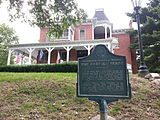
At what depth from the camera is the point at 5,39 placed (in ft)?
119

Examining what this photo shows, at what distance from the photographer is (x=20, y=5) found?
8383mm

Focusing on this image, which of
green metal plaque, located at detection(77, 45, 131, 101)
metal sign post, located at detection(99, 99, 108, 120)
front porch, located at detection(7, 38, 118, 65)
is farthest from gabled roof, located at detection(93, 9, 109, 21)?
metal sign post, located at detection(99, 99, 108, 120)

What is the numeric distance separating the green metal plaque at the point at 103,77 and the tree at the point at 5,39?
36.3 metres

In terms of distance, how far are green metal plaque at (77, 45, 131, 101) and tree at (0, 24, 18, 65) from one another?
3628cm

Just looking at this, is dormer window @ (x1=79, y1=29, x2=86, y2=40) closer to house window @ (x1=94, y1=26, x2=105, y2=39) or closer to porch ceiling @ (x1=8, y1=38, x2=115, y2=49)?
house window @ (x1=94, y1=26, x2=105, y2=39)

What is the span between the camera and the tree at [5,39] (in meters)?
33.9

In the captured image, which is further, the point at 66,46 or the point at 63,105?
the point at 66,46

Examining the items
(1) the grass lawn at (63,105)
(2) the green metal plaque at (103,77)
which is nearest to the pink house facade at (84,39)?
(1) the grass lawn at (63,105)

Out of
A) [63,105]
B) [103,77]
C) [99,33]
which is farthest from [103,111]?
[99,33]

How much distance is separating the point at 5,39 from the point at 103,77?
130 feet

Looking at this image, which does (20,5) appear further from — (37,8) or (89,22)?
(89,22)

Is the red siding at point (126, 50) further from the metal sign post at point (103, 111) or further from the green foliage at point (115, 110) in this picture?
the metal sign post at point (103, 111)

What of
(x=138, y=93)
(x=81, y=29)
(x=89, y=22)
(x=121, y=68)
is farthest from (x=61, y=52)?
(x=121, y=68)

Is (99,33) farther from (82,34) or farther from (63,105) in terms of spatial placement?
(63,105)
